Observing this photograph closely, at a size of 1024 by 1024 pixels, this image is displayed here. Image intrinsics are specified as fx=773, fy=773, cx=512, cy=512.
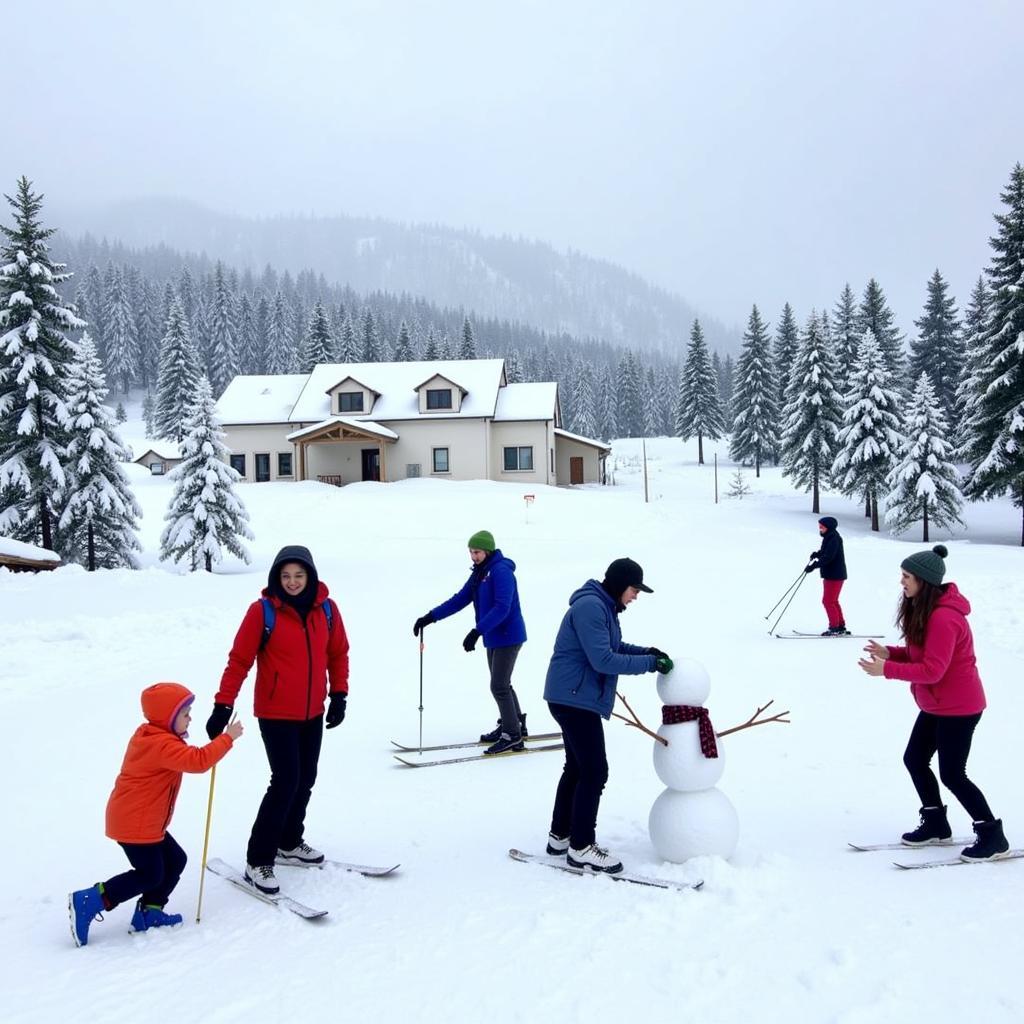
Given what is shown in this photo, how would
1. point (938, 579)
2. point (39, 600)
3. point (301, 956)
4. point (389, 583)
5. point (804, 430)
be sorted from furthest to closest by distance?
point (804, 430) → point (389, 583) → point (39, 600) → point (938, 579) → point (301, 956)

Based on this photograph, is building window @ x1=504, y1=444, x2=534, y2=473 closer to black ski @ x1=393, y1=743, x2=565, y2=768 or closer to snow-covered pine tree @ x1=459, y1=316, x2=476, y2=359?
snow-covered pine tree @ x1=459, y1=316, x2=476, y2=359

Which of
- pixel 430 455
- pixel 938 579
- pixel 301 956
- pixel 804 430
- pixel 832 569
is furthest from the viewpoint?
pixel 430 455

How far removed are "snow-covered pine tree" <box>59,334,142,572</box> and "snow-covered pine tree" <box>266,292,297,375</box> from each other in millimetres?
70729

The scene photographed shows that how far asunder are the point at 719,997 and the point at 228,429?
46282 millimetres

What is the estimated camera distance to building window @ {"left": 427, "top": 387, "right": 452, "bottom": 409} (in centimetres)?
4431

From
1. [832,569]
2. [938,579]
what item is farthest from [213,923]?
[832,569]

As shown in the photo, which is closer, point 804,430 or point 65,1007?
point 65,1007

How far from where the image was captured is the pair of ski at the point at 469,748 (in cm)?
744

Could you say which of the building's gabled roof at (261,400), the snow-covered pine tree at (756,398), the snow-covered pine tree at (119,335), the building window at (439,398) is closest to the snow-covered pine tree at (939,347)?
the snow-covered pine tree at (756,398)

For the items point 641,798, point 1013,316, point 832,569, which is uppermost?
point 1013,316

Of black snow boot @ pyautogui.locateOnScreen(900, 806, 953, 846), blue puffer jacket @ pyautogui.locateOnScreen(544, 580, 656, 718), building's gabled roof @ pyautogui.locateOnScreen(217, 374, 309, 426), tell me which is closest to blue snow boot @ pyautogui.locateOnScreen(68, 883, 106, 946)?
blue puffer jacket @ pyautogui.locateOnScreen(544, 580, 656, 718)

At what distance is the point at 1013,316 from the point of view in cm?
2791

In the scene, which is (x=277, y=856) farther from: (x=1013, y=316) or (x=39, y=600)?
(x=1013, y=316)

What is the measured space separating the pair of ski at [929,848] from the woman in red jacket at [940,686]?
0.03 metres
